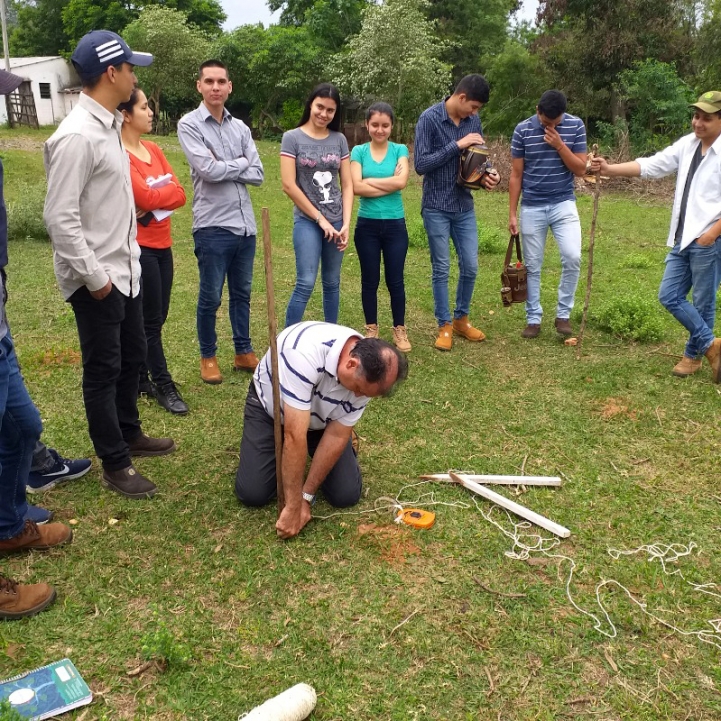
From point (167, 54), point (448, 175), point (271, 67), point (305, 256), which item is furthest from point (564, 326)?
point (167, 54)

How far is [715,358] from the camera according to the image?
5.05 m

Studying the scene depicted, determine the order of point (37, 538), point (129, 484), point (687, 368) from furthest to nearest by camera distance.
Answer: point (687, 368) → point (129, 484) → point (37, 538)

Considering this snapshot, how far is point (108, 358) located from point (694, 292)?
13.9 ft

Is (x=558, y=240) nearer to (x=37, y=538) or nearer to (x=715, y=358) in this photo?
(x=715, y=358)

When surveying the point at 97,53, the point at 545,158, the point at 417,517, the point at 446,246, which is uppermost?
the point at 97,53

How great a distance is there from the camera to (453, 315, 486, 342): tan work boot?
6074 mm

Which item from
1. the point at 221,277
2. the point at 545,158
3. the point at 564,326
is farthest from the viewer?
the point at 564,326

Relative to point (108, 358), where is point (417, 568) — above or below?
below

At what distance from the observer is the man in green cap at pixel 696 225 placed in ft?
15.3

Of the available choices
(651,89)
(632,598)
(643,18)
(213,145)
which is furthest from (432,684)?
(643,18)

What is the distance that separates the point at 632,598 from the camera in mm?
2918

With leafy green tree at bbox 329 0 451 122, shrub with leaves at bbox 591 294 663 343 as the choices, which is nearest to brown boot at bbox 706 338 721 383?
shrub with leaves at bbox 591 294 663 343

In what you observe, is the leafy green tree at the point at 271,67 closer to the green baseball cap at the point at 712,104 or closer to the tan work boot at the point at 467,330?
the tan work boot at the point at 467,330

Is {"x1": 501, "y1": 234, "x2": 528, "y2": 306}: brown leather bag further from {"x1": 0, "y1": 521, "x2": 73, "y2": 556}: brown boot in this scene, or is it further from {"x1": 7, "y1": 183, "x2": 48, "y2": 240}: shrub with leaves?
{"x1": 7, "y1": 183, "x2": 48, "y2": 240}: shrub with leaves
